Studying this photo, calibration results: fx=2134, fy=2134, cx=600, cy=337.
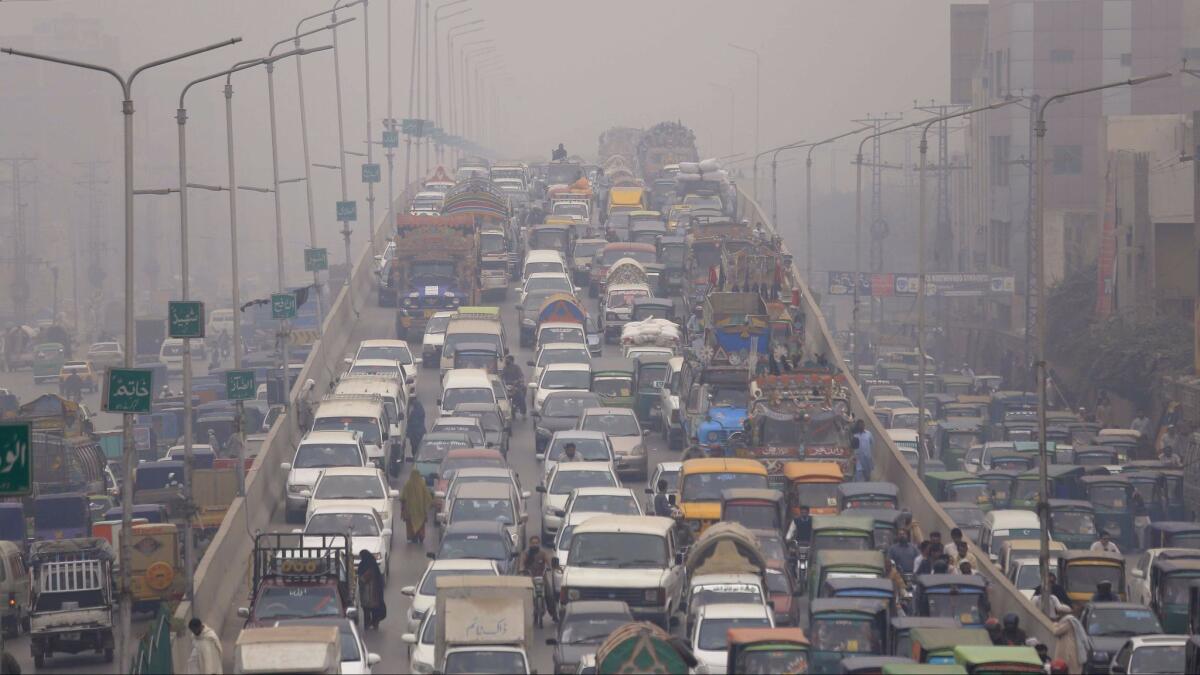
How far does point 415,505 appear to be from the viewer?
33938mm

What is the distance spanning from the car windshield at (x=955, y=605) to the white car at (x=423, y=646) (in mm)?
6262

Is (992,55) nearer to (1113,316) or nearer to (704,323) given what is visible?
(1113,316)

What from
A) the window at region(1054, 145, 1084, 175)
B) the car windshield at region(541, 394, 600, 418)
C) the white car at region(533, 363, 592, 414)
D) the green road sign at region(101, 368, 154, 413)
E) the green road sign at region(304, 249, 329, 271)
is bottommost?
the car windshield at region(541, 394, 600, 418)

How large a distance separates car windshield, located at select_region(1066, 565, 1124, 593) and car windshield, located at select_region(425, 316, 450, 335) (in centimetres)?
2572

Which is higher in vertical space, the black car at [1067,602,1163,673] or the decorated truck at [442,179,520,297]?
the decorated truck at [442,179,520,297]

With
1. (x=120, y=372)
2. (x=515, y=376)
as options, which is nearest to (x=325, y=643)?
(x=120, y=372)

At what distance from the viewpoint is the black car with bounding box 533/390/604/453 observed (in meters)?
41.7

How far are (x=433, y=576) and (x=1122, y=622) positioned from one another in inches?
340

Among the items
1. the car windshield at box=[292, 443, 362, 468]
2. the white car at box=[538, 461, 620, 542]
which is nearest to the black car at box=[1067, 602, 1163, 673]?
the white car at box=[538, 461, 620, 542]

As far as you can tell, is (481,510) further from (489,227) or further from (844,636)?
(489,227)

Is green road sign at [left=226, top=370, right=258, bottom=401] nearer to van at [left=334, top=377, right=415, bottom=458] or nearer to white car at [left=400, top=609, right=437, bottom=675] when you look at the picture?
van at [left=334, top=377, right=415, bottom=458]

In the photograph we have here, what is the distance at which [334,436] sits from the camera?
36719 millimetres

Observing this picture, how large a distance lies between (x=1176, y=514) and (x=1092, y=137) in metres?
66.1

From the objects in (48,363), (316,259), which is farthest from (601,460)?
(48,363)
